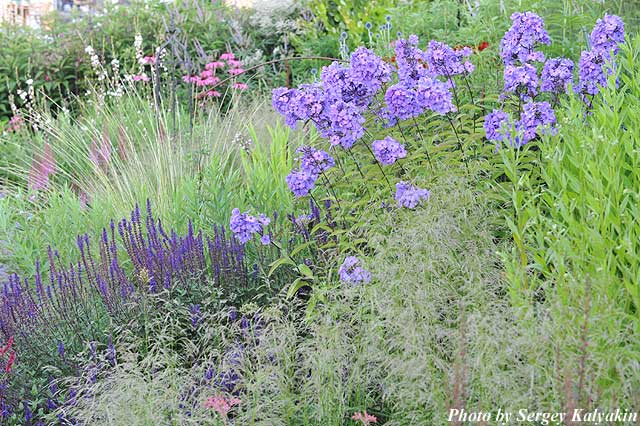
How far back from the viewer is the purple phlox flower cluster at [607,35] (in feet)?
13.4

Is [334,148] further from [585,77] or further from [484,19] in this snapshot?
[484,19]

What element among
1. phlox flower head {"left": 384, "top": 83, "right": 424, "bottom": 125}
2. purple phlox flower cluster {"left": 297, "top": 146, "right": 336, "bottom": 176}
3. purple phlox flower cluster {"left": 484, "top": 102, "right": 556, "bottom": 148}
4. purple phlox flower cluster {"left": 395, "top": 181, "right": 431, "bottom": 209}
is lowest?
purple phlox flower cluster {"left": 395, "top": 181, "right": 431, "bottom": 209}

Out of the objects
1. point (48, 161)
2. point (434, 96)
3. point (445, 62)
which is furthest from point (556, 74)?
point (48, 161)

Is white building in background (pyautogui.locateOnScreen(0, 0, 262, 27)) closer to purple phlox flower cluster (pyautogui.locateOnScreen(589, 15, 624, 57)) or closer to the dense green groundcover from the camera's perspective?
the dense green groundcover

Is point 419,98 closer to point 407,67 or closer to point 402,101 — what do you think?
point 402,101

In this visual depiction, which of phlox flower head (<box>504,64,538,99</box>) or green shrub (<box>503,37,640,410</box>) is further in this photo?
phlox flower head (<box>504,64,538,99</box>)

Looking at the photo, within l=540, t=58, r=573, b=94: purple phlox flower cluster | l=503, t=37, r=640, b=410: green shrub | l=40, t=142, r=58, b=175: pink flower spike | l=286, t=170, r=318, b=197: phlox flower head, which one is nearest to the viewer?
l=503, t=37, r=640, b=410: green shrub

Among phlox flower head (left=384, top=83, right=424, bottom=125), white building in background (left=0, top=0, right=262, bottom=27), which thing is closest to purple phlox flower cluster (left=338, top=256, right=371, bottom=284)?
phlox flower head (left=384, top=83, right=424, bottom=125)

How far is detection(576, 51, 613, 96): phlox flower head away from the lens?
4031mm

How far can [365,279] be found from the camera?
3.55 metres

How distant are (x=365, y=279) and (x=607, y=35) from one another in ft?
5.60

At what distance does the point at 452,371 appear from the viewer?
9.33ft

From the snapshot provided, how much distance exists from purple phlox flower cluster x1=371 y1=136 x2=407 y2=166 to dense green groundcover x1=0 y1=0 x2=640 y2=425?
7.5 inches

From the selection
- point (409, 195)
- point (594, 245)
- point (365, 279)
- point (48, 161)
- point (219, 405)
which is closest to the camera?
point (219, 405)
